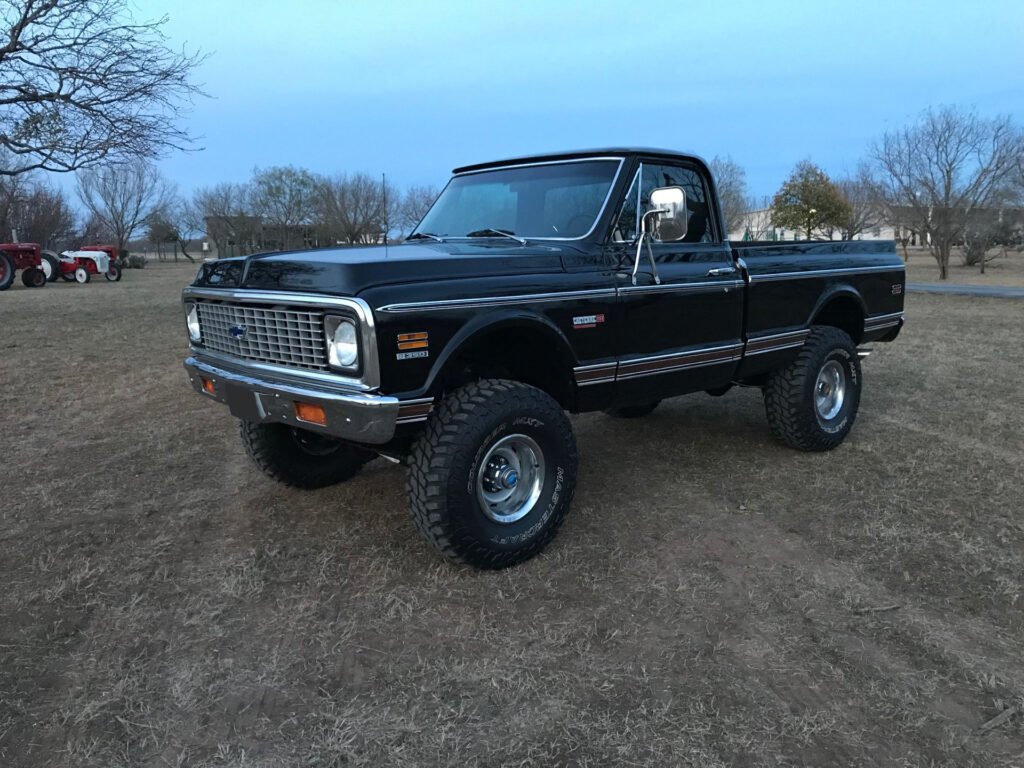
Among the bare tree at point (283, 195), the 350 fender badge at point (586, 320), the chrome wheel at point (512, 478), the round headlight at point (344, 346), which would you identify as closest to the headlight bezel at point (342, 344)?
the round headlight at point (344, 346)

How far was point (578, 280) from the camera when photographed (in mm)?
3646

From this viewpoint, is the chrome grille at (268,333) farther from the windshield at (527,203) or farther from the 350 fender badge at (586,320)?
the windshield at (527,203)

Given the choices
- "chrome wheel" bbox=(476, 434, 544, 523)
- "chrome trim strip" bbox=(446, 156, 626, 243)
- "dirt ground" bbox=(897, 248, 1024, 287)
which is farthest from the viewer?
"dirt ground" bbox=(897, 248, 1024, 287)

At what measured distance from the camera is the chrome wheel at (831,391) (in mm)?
5332

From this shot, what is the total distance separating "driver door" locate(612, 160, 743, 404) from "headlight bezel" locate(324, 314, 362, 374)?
1462 millimetres

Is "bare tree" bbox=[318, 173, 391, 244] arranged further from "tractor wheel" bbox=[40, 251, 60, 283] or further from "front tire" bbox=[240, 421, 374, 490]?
"front tire" bbox=[240, 421, 374, 490]

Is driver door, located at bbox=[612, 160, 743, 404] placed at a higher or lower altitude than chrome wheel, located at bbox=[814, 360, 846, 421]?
higher

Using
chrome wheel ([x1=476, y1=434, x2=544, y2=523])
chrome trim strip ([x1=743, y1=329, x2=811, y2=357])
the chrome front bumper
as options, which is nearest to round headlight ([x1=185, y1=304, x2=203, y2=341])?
the chrome front bumper

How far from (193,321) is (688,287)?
2.74 meters

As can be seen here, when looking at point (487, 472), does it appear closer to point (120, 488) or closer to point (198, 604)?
point (198, 604)

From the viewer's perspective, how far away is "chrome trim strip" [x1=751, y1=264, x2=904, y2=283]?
4.68 metres

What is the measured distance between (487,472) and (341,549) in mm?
858

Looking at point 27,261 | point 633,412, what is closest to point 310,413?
point 633,412

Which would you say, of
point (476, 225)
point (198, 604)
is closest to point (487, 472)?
point (198, 604)
